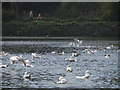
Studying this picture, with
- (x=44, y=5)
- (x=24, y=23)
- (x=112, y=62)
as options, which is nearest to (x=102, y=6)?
(x=44, y=5)

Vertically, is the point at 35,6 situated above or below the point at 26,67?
above

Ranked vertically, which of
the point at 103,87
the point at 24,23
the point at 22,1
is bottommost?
the point at 103,87

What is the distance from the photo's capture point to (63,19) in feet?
229

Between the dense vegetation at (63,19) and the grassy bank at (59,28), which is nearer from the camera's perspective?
→ the grassy bank at (59,28)

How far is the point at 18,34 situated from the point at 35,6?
41.8 ft

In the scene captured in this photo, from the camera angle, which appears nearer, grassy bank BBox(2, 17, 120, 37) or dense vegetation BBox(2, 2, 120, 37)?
grassy bank BBox(2, 17, 120, 37)

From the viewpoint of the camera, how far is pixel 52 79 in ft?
55.3

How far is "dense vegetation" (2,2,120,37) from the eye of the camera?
209 ft

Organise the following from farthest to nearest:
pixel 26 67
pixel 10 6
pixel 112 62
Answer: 1. pixel 10 6
2. pixel 112 62
3. pixel 26 67

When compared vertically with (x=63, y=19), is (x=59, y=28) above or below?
below

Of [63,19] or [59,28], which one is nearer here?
[59,28]

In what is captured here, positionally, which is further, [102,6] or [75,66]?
[102,6]

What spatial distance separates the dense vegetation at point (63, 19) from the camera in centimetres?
6369

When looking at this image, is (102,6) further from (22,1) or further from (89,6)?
(22,1)
